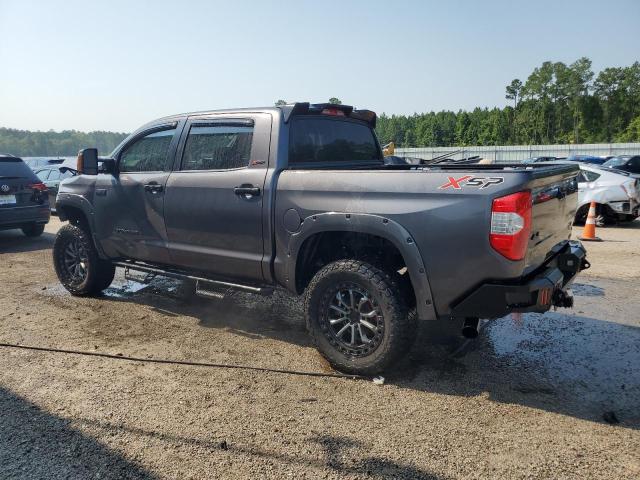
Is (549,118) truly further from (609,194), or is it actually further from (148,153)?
(148,153)

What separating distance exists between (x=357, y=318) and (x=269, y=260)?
0.90 meters

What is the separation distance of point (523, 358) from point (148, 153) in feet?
13.5

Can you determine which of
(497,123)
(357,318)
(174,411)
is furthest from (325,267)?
(497,123)

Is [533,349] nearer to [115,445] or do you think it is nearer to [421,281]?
[421,281]

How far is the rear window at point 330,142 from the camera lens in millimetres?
4500

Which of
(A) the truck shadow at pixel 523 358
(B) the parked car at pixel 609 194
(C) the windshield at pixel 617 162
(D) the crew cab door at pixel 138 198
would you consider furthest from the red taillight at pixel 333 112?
(C) the windshield at pixel 617 162

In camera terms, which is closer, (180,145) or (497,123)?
(180,145)

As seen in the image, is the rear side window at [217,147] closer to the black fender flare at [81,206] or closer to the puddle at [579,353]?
the black fender flare at [81,206]

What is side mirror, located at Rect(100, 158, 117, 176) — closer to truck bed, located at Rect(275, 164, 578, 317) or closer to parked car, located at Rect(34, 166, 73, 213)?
truck bed, located at Rect(275, 164, 578, 317)

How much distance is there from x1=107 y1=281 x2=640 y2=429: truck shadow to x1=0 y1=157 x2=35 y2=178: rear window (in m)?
5.62

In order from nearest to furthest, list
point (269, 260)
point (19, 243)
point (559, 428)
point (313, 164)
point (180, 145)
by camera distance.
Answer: point (559, 428)
point (269, 260)
point (313, 164)
point (180, 145)
point (19, 243)

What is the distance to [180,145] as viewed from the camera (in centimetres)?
501

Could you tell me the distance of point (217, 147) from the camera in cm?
473

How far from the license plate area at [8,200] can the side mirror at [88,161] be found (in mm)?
5091
